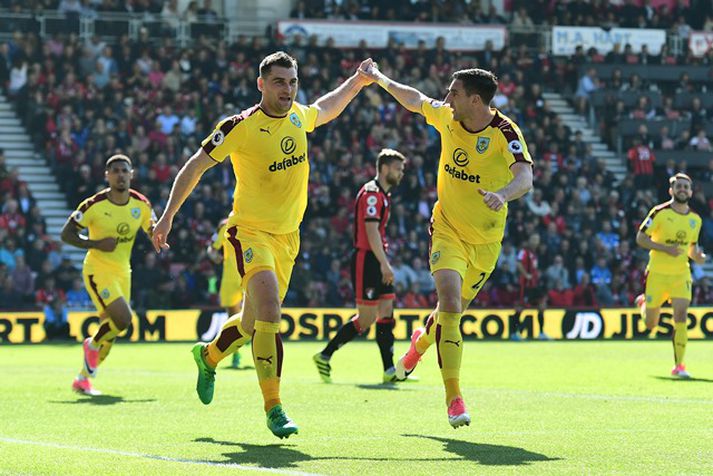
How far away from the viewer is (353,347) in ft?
86.1

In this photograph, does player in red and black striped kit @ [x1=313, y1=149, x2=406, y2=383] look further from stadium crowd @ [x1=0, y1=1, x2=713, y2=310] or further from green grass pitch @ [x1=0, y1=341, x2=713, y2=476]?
stadium crowd @ [x1=0, y1=1, x2=713, y2=310]

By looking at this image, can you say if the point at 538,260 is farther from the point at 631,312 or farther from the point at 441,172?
the point at 441,172

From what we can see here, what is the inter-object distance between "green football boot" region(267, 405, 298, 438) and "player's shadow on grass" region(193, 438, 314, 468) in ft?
0.30

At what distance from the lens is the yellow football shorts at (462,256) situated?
36.6 feet

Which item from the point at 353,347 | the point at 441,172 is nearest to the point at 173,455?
the point at 441,172

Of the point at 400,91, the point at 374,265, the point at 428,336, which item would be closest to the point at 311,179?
the point at 374,265

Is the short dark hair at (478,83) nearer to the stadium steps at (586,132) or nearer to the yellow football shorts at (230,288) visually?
the yellow football shorts at (230,288)

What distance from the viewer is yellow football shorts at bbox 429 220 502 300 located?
11.1 metres

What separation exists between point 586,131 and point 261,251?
30795 mm

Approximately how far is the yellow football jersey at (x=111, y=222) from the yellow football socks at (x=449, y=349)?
18.5 feet

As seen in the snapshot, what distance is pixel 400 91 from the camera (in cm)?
1170

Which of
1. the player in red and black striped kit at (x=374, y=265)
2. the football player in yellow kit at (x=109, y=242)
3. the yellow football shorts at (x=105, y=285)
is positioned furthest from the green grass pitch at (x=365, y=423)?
the yellow football shorts at (x=105, y=285)

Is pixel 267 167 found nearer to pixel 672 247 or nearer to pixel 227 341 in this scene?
pixel 227 341

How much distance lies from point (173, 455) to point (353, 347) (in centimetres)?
1711
